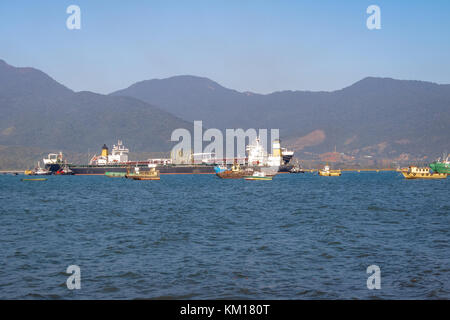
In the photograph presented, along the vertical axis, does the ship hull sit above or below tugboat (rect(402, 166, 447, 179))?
above

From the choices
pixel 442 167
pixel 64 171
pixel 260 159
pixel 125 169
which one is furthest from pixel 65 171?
Answer: pixel 442 167

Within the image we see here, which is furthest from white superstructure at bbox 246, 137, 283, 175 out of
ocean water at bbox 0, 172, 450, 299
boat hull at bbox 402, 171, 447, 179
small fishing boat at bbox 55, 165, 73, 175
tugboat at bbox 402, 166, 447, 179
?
ocean water at bbox 0, 172, 450, 299

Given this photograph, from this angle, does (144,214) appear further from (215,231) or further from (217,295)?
(217,295)

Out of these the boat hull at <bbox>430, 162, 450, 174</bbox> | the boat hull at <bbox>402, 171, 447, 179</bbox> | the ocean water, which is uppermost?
the boat hull at <bbox>430, 162, 450, 174</bbox>

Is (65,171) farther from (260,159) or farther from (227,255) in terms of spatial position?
(227,255)

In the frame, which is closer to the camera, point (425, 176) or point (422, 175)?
point (425, 176)

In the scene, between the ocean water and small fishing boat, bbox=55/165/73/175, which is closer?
the ocean water

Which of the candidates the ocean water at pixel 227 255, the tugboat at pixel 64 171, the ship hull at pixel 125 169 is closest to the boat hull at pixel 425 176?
the ship hull at pixel 125 169

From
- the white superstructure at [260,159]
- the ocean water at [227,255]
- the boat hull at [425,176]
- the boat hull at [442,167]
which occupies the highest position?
the white superstructure at [260,159]

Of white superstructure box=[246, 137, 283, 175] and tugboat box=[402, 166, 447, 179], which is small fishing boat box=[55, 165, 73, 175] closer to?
white superstructure box=[246, 137, 283, 175]

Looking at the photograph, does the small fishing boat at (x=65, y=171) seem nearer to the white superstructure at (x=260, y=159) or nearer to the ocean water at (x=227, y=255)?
the white superstructure at (x=260, y=159)

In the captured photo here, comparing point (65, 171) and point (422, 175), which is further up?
point (65, 171)

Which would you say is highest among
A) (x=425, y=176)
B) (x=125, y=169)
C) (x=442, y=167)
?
(x=125, y=169)

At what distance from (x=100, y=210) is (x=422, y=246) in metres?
31.5
